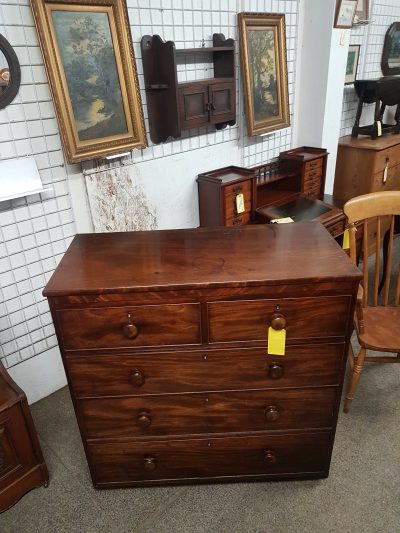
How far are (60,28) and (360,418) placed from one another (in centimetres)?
Answer: 231

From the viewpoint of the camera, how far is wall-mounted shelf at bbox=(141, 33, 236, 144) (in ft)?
6.80

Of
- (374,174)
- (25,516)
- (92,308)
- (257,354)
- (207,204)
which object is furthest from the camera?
(374,174)

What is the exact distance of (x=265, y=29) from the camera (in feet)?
8.45

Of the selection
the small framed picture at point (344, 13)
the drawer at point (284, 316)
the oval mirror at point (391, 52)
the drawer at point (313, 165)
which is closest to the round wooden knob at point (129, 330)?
the drawer at point (284, 316)

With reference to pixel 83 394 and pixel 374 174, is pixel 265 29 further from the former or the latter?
pixel 83 394

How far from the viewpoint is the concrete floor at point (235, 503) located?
165 cm

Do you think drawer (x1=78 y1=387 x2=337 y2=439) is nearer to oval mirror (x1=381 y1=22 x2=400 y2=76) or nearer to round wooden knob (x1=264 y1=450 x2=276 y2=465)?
round wooden knob (x1=264 y1=450 x2=276 y2=465)

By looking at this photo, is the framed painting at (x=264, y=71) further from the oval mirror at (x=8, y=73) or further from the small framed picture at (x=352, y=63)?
the oval mirror at (x=8, y=73)

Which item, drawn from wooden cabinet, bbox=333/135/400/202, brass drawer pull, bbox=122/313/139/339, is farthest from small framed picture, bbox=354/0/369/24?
brass drawer pull, bbox=122/313/139/339

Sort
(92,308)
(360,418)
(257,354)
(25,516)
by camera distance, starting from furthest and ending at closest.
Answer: (360,418)
(25,516)
(257,354)
(92,308)

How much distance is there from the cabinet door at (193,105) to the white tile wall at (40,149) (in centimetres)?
14

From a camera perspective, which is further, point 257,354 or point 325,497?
point 325,497

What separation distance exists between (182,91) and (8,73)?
87cm

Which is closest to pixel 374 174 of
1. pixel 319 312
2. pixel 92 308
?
pixel 319 312
